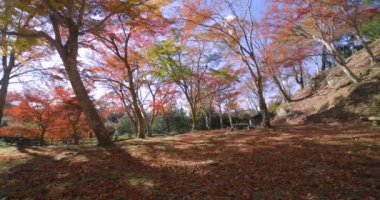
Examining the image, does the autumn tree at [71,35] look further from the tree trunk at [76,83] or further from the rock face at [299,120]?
the rock face at [299,120]

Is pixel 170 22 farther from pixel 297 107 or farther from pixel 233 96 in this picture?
pixel 233 96

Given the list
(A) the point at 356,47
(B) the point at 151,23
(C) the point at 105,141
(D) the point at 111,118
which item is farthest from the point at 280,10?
(D) the point at 111,118

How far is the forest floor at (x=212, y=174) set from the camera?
344 cm

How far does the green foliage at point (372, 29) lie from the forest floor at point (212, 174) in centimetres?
1802

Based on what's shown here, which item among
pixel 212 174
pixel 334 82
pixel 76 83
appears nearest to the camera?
pixel 212 174

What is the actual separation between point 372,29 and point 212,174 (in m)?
24.5

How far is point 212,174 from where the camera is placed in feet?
14.4

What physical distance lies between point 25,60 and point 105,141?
8.34 meters

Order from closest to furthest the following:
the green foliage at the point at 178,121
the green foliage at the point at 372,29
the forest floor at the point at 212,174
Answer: the forest floor at the point at 212,174, the green foliage at the point at 372,29, the green foliage at the point at 178,121

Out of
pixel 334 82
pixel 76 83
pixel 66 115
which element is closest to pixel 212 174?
pixel 76 83

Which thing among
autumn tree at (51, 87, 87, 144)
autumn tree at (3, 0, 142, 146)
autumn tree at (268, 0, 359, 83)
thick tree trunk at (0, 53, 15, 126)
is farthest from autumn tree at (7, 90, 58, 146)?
autumn tree at (268, 0, 359, 83)

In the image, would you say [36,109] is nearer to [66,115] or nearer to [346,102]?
[66,115]

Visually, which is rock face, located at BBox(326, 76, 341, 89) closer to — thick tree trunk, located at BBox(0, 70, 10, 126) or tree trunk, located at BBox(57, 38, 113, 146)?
tree trunk, located at BBox(57, 38, 113, 146)

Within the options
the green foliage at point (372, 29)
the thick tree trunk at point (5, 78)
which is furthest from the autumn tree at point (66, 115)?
the green foliage at point (372, 29)
